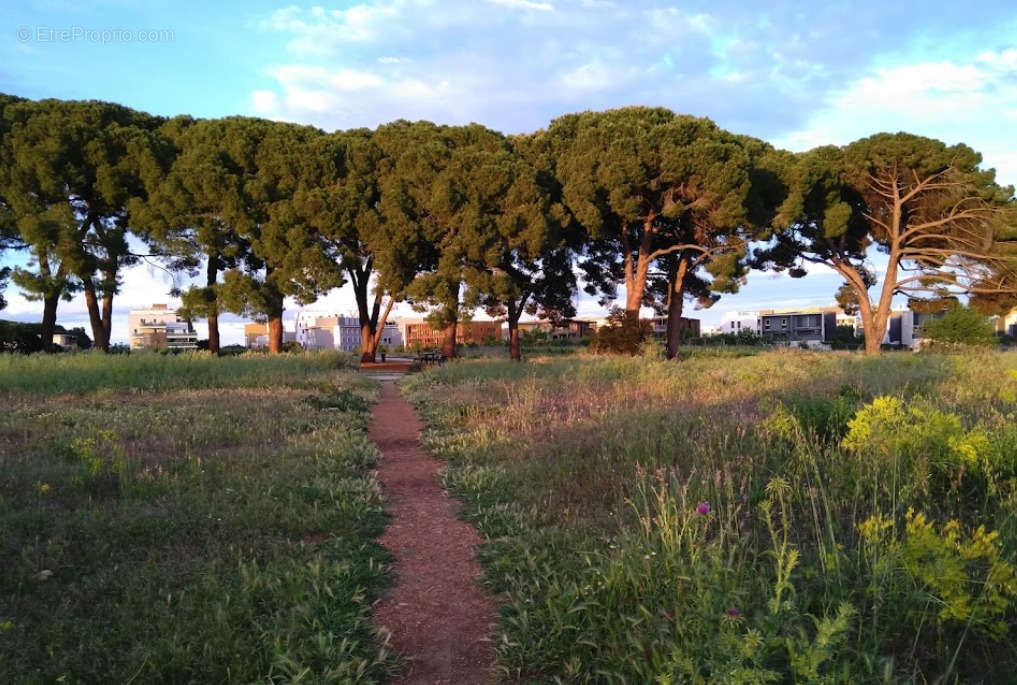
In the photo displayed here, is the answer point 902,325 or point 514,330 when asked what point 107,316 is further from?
point 902,325

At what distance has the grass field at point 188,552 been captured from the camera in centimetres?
246

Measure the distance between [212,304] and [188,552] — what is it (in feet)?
70.5

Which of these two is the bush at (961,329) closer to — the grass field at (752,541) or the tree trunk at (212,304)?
the grass field at (752,541)

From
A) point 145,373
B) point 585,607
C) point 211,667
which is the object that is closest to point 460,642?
point 585,607

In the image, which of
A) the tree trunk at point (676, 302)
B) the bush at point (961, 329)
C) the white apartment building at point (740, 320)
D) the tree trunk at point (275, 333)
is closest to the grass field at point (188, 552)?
the tree trunk at point (275, 333)

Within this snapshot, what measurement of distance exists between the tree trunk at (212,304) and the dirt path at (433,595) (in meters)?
→ 19.7

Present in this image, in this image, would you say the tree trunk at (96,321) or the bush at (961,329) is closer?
Answer: the tree trunk at (96,321)

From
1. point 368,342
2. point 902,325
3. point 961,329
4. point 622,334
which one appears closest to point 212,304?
point 368,342

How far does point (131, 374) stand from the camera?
12.9 m

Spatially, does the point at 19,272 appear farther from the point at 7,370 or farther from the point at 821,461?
the point at 821,461

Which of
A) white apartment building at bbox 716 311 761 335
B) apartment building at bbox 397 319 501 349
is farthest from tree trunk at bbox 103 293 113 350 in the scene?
white apartment building at bbox 716 311 761 335

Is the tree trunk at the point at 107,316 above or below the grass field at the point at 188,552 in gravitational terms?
above

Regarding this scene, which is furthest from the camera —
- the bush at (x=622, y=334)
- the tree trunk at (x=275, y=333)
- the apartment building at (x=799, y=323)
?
the apartment building at (x=799, y=323)

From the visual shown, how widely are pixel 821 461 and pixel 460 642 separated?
3.15 metres
